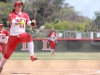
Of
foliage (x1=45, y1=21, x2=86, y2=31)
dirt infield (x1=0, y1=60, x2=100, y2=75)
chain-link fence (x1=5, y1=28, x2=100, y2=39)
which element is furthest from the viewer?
foliage (x1=45, y1=21, x2=86, y2=31)

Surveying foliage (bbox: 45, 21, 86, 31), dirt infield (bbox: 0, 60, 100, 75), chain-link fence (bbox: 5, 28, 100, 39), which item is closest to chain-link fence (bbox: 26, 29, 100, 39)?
chain-link fence (bbox: 5, 28, 100, 39)

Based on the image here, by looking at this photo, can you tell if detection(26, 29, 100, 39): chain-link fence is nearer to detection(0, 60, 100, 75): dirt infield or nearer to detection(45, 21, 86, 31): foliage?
detection(45, 21, 86, 31): foliage

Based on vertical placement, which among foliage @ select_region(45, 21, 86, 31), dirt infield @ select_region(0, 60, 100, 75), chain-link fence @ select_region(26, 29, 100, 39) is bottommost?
dirt infield @ select_region(0, 60, 100, 75)

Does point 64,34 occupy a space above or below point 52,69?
above

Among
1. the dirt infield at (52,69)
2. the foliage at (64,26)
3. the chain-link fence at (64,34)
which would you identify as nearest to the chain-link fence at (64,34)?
the chain-link fence at (64,34)

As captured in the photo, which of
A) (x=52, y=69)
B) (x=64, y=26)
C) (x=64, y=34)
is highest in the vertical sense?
(x=64, y=26)

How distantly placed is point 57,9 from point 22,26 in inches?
2033

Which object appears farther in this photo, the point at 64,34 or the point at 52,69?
the point at 64,34

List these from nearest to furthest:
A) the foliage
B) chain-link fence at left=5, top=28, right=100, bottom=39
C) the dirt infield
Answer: the dirt infield → chain-link fence at left=5, top=28, right=100, bottom=39 → the foliage

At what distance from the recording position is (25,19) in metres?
8.64

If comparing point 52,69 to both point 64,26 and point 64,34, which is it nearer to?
point 64,34

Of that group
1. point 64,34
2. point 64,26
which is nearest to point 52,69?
point 64,34

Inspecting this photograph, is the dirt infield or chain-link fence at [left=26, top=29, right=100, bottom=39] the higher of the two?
chain-link fence at [left=26, top=29, right=100, bottom=39]

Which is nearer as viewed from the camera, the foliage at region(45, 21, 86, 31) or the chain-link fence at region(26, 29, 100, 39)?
the chain-link fence at region(26, 29, 100, 39)
